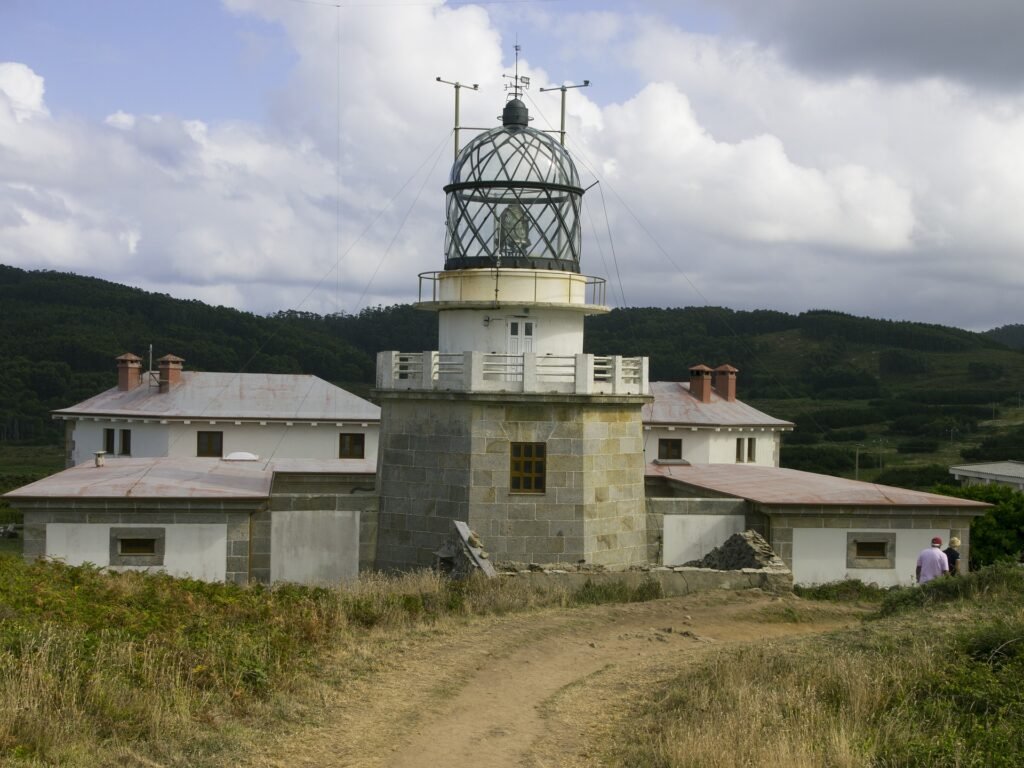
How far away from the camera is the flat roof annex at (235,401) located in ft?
116

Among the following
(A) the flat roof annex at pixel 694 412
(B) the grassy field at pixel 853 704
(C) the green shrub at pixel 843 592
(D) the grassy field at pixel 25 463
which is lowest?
(D) the grassy field at pixel 25 463

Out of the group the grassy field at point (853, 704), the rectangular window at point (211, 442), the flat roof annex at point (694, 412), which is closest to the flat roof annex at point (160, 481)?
the rectangular window at point (211, 442)

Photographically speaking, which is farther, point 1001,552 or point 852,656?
point 1001,552

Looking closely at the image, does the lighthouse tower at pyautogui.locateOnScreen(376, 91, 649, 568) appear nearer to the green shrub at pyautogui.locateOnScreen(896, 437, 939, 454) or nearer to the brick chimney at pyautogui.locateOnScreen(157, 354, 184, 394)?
the brick chimney at pyautogui.locateOnScreen(157, 354, 184, 394)

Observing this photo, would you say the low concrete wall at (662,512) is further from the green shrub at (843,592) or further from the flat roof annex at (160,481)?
the flat roof annex at (160,481)

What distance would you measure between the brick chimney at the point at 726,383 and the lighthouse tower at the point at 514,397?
2230 cm

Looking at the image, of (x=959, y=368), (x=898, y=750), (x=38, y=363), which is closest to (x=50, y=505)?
(x=898, y=750)

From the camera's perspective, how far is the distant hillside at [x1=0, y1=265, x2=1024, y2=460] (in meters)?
74.8

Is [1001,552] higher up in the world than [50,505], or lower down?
lower down

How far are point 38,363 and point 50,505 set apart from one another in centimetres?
6548

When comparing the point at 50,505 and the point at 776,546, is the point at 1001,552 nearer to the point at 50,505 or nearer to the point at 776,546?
the point at 776,546

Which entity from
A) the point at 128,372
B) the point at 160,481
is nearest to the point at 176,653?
the point at 160,481

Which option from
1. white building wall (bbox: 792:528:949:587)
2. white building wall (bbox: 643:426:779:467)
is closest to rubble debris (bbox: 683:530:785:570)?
white building wall (bbox: 792:528:949:587)

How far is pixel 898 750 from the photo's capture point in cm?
697
